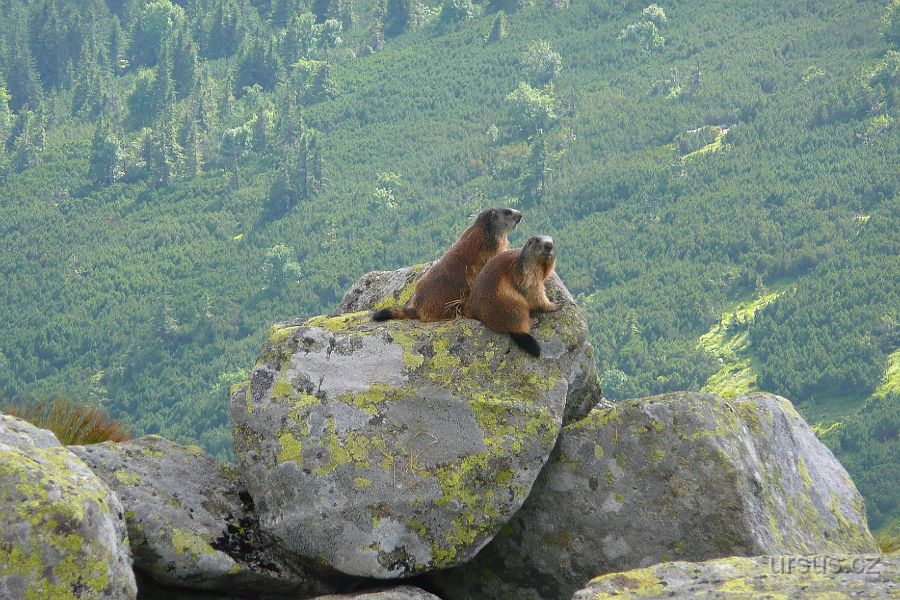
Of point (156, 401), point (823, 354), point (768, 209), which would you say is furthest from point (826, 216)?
point (156, 401)

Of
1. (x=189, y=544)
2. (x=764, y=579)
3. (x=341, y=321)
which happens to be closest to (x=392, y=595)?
(x=189, y=544)

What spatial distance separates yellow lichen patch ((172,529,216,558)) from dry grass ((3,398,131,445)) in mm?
3232

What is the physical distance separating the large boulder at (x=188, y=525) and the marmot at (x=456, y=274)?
3.09m

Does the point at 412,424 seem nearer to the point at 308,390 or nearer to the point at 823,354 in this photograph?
the point at 308,390

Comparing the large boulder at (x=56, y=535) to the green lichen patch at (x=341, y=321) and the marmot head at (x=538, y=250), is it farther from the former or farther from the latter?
the marmot head at (x=538, y=250)

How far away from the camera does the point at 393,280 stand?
1498 centimetres

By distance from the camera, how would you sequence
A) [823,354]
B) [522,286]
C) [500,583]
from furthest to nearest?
[823,354] → [522,286] → [500,583]

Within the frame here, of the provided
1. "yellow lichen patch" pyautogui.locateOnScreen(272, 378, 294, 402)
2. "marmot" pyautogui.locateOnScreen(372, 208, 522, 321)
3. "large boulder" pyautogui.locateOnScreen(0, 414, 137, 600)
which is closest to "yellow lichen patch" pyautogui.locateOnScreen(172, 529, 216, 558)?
"large boulder" pyautogui.locateOnScreen(0, 414, 137, 600)

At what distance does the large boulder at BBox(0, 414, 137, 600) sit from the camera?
27.6ft

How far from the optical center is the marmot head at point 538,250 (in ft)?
41.5

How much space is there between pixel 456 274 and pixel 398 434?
10.0 ft

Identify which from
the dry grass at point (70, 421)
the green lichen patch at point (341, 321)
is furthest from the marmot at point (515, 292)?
the dry grass at point (70, 421)

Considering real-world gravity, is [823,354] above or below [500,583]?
below

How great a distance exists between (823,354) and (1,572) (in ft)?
482
